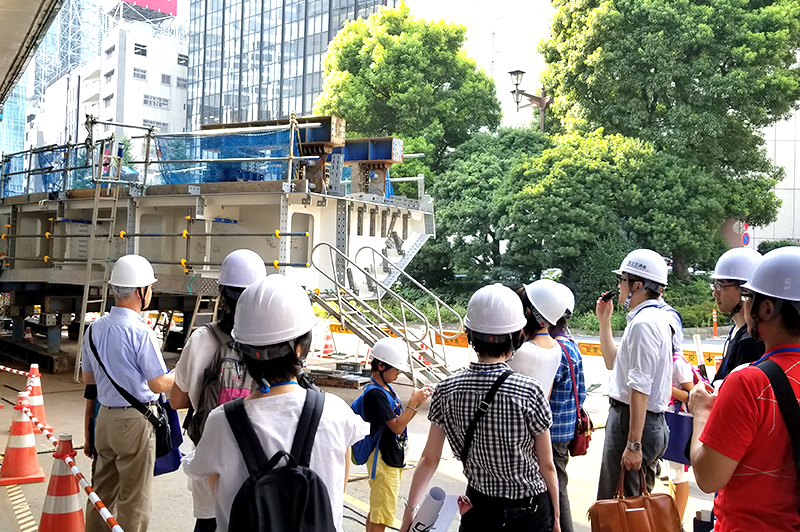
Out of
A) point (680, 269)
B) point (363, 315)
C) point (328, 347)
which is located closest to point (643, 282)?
point (363, 315)

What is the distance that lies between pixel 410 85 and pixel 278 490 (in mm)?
28106

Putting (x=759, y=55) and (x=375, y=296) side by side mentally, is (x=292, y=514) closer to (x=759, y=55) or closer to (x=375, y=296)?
(x=375, y=296)

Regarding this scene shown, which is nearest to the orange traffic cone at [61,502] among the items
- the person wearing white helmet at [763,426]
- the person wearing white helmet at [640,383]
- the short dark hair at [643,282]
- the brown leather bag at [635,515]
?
the brown leather bag at [635,515]

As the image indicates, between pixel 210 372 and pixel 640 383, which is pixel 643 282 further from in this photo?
pixel 210 372

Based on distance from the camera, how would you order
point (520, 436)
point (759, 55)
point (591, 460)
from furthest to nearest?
1. point (759, 55)
2. point (591, 460)
3. point (520, 436)

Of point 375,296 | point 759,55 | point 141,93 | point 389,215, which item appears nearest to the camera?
point 375,296

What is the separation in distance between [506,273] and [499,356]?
22635 millimetres

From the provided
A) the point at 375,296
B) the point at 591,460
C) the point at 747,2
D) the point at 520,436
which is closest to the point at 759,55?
the point at 747,2

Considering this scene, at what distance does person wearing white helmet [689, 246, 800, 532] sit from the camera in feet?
7.68

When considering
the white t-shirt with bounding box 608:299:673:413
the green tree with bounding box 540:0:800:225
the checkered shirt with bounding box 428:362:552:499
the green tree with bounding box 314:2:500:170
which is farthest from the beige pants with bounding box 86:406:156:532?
the green tree with bounding box 314:2:500:170

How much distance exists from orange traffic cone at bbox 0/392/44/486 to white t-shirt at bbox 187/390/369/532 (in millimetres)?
5107

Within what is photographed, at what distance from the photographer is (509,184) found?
24.9 metres

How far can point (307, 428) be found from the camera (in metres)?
2.18

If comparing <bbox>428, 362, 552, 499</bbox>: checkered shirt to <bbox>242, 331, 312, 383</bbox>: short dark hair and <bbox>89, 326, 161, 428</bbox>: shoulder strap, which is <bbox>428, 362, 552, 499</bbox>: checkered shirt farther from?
<bbox>89, 326, 161, 428</bbox>: shoulder strap
